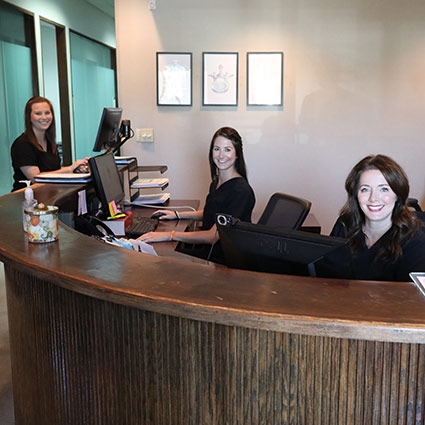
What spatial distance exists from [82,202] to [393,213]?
1.70 meters

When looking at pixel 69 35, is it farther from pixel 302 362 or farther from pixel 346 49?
pixel 302 362

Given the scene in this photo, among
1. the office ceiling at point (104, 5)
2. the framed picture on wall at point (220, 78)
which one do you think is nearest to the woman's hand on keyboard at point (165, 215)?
the framed picture on wall at point (220, 78)

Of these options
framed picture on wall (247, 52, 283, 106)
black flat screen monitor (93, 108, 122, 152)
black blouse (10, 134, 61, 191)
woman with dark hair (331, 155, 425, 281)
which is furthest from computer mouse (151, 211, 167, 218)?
framed picture on wall (247, 52, 283, 106)

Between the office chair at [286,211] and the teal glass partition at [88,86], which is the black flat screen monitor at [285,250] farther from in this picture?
the teal glass partition at [88,86]

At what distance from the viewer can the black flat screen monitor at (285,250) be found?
1404 mm

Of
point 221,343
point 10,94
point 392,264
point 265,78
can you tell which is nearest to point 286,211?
point 392,264

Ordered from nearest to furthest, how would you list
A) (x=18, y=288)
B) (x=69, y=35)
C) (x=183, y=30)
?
(x=18, y=288), (x=183, y=30), (x=69, y=35)

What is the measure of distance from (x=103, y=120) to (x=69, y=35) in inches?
143

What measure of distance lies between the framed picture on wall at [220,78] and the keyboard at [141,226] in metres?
1.76

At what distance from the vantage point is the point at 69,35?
669cm

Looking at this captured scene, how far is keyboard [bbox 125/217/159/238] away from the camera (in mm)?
3051

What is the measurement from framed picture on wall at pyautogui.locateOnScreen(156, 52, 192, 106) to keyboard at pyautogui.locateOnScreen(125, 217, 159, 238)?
1.71 meters

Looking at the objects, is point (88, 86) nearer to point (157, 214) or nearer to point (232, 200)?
point (157, 214)

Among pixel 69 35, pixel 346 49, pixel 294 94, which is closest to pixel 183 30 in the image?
pixel 294 94
